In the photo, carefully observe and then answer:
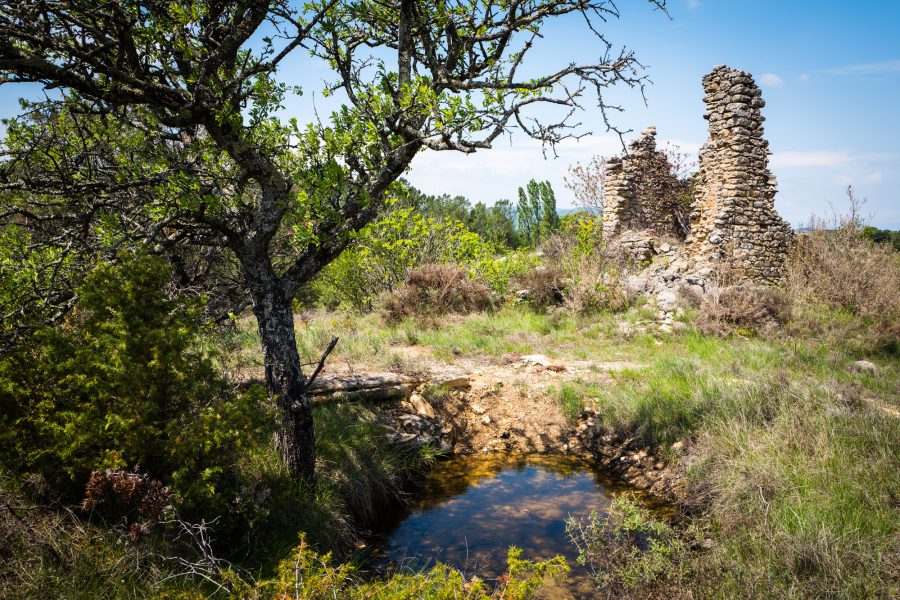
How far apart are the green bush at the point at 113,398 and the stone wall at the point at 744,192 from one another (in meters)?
12.4

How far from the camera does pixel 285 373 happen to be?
14.9 feet

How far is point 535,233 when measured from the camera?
183 ft

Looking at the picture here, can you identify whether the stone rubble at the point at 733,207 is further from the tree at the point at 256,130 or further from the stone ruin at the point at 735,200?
the tree at the point at 256,130

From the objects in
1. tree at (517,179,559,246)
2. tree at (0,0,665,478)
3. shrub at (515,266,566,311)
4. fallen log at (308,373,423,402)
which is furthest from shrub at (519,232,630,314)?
tree at (517,179,559,246)

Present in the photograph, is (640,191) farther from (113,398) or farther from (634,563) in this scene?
(113,398)

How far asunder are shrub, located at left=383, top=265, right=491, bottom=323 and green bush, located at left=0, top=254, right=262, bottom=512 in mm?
9314

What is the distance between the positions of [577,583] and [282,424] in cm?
302

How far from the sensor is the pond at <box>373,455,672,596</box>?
4.61 meters

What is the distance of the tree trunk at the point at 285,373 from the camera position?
454 cm

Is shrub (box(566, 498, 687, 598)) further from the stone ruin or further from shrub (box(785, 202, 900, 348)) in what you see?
the stone ruin

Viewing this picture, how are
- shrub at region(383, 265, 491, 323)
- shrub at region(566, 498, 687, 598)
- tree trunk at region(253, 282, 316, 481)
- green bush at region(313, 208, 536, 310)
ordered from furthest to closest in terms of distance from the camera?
green bush at region(313, 208, 536, 310)
shrub at region(383, 265, 491, 323)
tree trunk at region(253, 282, 316, 481)
shrub at region(566, 498, 687, 598)

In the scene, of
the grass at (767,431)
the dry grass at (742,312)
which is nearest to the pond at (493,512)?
the grass at (767,431)

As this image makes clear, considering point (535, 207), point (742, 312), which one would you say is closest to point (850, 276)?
point (742, 312)

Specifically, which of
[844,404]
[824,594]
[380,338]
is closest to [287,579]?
[824,594]
